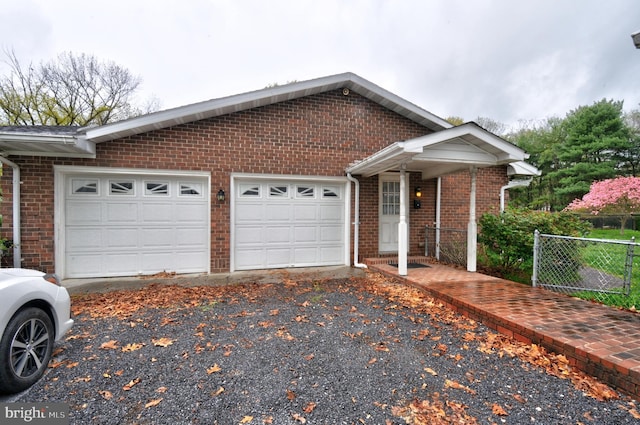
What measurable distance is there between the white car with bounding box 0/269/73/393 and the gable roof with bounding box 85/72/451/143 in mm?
3823

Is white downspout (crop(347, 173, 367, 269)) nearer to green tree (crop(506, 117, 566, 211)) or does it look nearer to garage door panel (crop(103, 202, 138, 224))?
garage door panel (crop(103, 202, 138, 224))

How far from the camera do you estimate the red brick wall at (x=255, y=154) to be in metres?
5.50

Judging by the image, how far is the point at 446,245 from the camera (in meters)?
7.35

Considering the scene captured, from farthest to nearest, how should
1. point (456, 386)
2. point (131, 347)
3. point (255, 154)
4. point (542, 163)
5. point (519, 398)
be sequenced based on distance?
1. point (542, 163)
2. point (255, 154)
3. point (131, 347)
4. point (456, 386)
5. point (519, 398)

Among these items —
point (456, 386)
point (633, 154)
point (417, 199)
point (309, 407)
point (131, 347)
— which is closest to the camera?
point (309, 407)

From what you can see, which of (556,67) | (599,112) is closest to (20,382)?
(556,67)

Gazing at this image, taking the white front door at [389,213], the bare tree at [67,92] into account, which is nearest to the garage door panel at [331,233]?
the white front door at [389,213]

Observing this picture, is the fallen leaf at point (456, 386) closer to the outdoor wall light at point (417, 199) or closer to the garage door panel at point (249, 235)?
the garage door panel at point (249, 235)

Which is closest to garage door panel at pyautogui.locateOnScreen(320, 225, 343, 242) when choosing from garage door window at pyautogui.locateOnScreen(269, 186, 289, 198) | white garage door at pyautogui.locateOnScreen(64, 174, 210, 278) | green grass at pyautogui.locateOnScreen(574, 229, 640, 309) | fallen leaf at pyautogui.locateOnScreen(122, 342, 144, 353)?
garage door window at pyautogui.locateOnScreen(269, 186, 289, 198)

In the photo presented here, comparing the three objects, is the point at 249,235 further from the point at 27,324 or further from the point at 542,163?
the point at 542,163

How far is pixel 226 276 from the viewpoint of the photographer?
6.21 m

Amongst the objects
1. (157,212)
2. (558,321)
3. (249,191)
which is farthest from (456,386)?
(157,212)

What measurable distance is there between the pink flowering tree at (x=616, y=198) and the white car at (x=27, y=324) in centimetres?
2256

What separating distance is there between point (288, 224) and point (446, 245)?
168 inches
